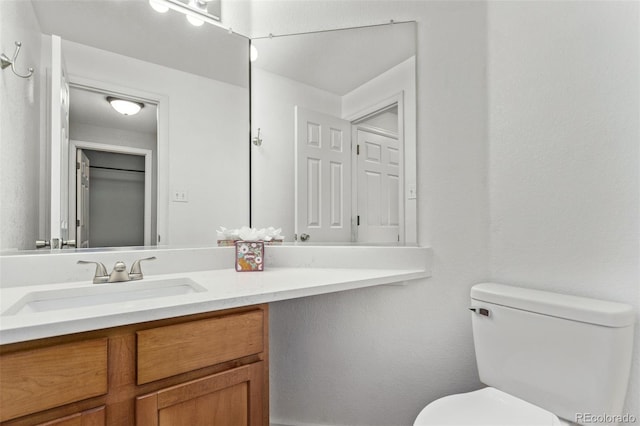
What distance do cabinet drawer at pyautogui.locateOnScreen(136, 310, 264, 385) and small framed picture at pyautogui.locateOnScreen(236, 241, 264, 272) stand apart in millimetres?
382

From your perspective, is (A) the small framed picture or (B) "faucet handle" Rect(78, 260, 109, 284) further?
(A) the small framed picture

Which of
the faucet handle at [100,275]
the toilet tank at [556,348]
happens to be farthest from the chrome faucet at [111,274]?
the toilet tank at [556,348]

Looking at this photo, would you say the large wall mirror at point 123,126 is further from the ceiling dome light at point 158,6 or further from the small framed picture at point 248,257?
the small framed picture at point 248,257

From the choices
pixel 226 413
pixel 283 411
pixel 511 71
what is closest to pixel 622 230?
pixel 511 71

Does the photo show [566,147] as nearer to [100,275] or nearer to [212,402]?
[212,402]

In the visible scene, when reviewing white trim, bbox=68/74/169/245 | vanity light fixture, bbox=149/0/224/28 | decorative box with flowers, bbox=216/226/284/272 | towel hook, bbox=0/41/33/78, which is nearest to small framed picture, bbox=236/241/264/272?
decorative box with flowers, bbox=216/226/284/272

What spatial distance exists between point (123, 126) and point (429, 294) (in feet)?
4.79

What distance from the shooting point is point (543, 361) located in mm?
1039

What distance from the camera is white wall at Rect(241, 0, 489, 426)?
137 cm

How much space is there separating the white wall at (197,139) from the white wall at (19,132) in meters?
0.14

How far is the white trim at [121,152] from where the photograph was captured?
122 centimetres

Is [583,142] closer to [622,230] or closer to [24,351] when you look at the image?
[622,230]

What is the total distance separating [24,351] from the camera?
2.13 ft

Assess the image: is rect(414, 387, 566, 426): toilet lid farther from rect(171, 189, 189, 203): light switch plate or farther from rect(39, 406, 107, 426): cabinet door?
rect(171, 189, 189, 203): light switch plate
